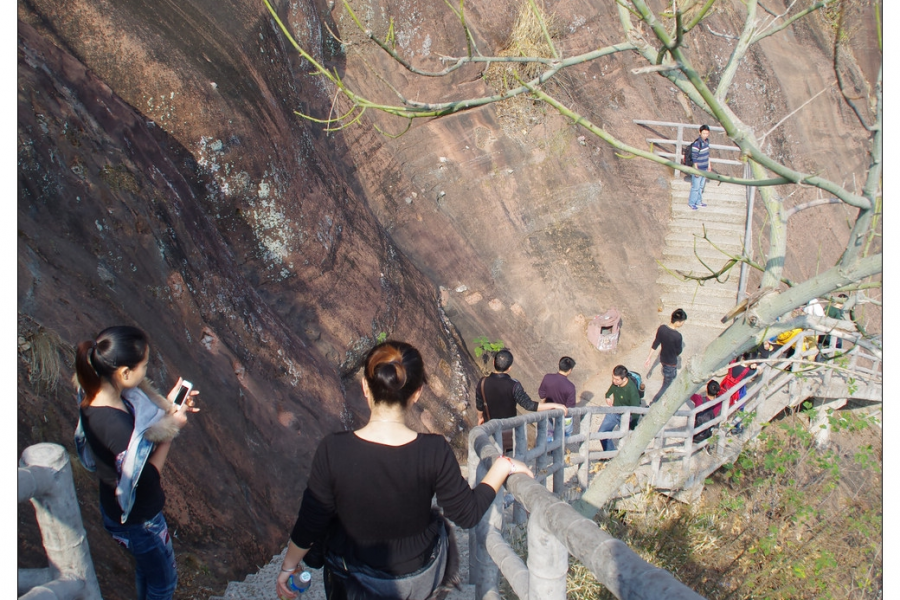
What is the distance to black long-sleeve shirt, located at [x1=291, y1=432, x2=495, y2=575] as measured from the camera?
213 cm

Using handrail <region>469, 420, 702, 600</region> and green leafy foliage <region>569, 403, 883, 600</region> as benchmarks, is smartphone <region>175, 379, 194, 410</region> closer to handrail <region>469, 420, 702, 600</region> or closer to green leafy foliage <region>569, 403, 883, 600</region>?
handrail <region>469, 420, 702, 600</region>

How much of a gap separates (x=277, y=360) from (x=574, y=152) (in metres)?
8.15

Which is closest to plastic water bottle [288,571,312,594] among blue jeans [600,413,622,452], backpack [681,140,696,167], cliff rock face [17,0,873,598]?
cliff rock face [17,0,873,598]

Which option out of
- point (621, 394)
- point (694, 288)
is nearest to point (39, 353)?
point (621, 394)

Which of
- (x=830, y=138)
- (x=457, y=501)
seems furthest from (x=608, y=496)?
(x=830, y=138)

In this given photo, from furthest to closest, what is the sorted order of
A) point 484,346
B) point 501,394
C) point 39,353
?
point 484,346, point 501,394, point 39,353

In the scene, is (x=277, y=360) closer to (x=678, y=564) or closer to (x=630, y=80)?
(x=678, y=564)

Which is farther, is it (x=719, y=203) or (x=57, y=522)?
(x=719, y=203)

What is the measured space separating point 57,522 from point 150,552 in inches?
34.3

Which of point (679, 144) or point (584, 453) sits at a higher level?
point (679, 144)

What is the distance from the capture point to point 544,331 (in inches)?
441

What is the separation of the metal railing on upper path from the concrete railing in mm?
1576

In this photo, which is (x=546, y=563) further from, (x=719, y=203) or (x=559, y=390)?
(x=719, y=203)

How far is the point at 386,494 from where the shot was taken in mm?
2145
